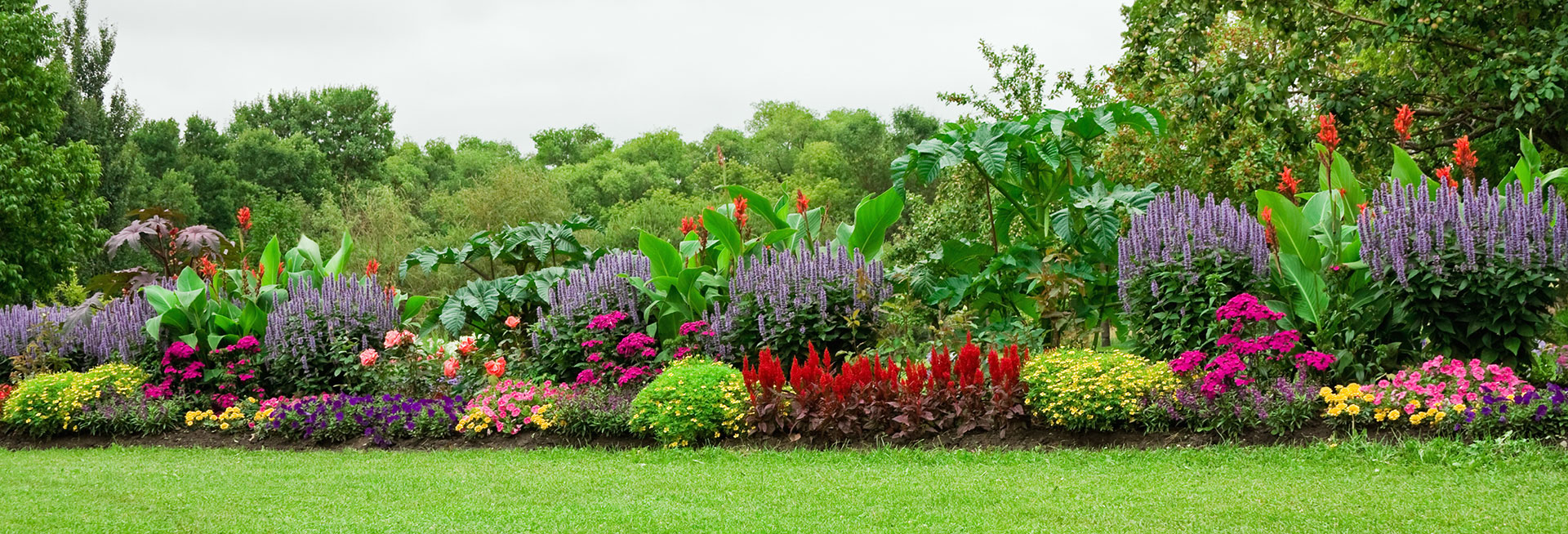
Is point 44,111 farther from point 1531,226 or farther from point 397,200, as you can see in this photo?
point 1531,226

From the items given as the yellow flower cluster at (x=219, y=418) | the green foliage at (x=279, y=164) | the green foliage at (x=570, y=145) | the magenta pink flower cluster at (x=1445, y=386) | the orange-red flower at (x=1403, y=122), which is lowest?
the yellow flower cluster at (x=219, y=418)

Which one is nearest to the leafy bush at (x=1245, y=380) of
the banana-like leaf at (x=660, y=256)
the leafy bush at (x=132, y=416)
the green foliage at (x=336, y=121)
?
the banana-like leaf at (x=660, y=256)

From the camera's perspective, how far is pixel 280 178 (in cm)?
3725

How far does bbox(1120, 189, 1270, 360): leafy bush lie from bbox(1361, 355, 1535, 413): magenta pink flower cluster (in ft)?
3.03

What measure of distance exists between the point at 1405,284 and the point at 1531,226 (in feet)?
1.95

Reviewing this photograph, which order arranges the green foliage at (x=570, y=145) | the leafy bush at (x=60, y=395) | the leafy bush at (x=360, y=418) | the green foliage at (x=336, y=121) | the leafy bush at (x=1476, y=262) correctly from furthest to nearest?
the green foliage at (x=570, y=145) < the green foliage at (x=336, y=121) < the leafy bush at (x=60, y=395) < the leafy bush at (x=360, y=418) < the leafy bush at (x=1476, y=262)

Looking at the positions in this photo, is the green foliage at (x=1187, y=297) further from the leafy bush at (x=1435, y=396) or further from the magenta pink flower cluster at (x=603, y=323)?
the magenta pink flower cluster at (x=603, y=323)

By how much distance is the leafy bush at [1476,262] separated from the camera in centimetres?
533

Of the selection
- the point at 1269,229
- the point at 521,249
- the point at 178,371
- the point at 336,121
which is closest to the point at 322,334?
the point at 178,371

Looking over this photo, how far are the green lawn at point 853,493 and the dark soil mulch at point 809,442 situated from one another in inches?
8.1

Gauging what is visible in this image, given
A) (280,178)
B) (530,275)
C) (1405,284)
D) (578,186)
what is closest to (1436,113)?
(1405,284)

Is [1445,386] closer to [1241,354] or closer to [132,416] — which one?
[1241,354]

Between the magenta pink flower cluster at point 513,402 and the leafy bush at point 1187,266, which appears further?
the magenta pink flower cluster at point 513,402

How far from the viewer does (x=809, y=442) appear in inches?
241
